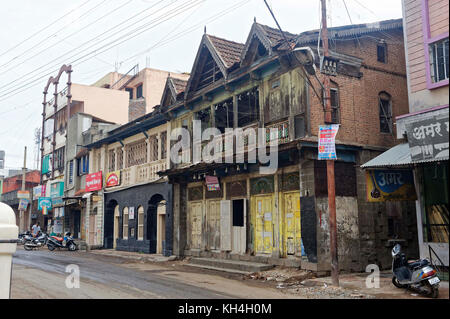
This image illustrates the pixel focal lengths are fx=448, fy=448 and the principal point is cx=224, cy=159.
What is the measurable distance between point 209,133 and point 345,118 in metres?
6.75

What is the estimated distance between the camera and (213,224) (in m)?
20.3

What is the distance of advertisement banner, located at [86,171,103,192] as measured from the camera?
30.8m

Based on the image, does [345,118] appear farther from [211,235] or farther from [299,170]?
[211,235]

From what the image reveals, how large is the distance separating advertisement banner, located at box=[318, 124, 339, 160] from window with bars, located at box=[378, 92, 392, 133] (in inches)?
234

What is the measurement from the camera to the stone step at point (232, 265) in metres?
15.7

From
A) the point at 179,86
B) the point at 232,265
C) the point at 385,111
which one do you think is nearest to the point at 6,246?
the point at 232,265

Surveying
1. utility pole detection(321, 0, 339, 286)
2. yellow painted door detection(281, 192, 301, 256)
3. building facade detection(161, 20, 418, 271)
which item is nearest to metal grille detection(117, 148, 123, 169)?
building facade detection(161, 20, 418, 271)

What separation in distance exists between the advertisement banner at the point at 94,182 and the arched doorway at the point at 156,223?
676 cm

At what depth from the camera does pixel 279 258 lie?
16.1 m

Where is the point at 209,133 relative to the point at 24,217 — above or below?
above

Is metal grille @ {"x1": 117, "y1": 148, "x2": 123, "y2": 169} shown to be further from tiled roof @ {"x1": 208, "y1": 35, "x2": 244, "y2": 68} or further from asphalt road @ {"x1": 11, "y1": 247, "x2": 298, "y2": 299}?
asphalt road @ {"x1": 11, "y1": 247, "x2": 298, "y2": 299}

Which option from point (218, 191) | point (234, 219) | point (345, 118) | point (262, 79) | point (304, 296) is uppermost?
point (262, 79)

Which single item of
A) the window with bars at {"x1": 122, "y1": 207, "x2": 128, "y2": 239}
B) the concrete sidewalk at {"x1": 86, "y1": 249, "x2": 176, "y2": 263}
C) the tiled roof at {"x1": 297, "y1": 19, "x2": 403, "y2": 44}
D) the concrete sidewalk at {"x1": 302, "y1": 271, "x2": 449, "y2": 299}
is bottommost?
the concrete sidewalk at {"x1": 86, "y1": 249, "x2": 176, "y2": 263}
